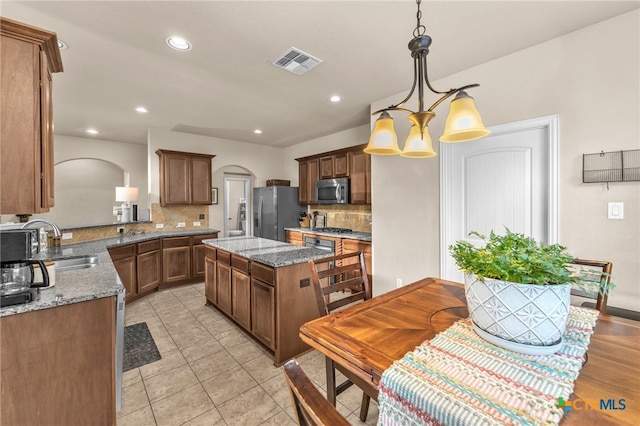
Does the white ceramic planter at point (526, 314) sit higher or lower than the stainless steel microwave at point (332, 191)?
lower

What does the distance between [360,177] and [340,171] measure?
1.56ft

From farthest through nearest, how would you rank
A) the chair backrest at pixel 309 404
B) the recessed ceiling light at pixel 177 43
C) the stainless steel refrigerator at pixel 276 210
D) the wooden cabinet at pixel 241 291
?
the stainless steel refrigerator at pixel 276 210 → the wooden cabinet at pixel 241 291 → the recessed ceiling light at pixel 177 43 → the chair backrest at pixel 309 404

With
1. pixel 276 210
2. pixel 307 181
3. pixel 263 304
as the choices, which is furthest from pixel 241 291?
pixel 307 181

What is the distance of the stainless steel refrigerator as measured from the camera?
5.46 m

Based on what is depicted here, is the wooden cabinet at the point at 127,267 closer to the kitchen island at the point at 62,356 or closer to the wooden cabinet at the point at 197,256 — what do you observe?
the wooden cabinet at the point at 197,256

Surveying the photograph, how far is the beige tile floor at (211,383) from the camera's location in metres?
1.76

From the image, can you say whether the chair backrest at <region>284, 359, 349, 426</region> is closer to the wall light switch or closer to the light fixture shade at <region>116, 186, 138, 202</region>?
the wall light switch

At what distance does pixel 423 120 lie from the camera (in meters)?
1.43

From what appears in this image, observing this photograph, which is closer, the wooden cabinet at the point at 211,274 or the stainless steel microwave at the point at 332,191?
the wooden cabinet at the point at 211,274

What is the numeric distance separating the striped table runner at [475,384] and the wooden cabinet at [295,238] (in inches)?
163

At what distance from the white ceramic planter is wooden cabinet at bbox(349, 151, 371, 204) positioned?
3288 mm

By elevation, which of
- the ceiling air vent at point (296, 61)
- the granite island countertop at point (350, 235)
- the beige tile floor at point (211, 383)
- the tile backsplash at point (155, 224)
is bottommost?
the beige tile floor at point (211, 383)

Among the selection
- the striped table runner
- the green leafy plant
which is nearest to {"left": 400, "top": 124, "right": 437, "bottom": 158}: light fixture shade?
the green leafy plant

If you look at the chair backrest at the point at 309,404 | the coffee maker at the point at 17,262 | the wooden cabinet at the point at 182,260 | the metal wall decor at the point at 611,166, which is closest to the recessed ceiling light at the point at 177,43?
the coffee maker at the point at 17,262
